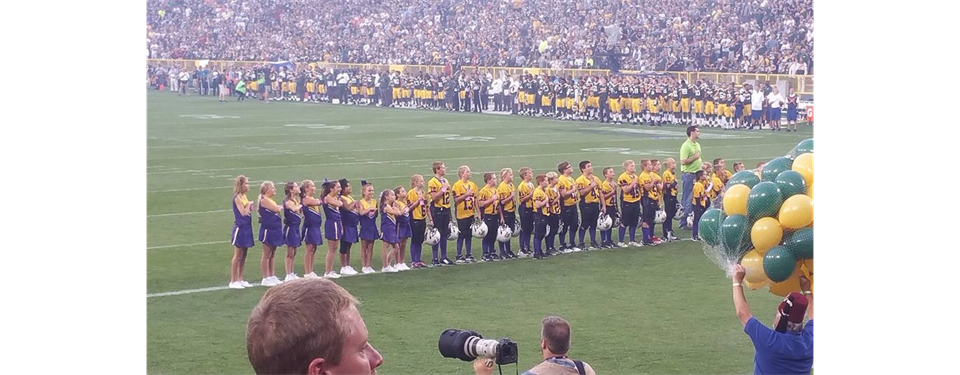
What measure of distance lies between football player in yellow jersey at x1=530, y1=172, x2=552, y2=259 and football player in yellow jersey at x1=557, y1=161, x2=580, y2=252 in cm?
28

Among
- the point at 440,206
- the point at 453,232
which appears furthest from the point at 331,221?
the point at 453,232

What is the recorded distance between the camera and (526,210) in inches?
532

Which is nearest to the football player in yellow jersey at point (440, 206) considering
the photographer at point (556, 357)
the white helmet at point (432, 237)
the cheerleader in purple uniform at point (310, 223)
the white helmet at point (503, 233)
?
the white helmet at point (432, 237)

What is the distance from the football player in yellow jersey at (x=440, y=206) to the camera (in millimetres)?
12984

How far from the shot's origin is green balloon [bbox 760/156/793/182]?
19.6 feet

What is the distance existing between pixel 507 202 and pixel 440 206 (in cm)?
77

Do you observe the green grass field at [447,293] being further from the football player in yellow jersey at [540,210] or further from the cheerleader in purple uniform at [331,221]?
the cheerleader in purple uniform at [331,221]

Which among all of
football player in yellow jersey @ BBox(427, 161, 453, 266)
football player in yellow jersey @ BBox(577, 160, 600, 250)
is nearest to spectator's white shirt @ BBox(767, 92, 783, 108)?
football player in yellow jersey @ BBox(577, 160, 600, 250)

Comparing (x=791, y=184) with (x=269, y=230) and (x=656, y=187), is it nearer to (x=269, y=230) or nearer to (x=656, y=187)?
(x=269, y=230)

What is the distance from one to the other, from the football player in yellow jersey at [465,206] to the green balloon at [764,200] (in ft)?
24.2

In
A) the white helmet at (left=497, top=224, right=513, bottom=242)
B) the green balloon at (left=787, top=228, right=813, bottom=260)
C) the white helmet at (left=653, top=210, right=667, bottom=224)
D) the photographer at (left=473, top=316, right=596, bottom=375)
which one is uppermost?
the green balloon at (left=787, top=228, right=813, bottom=260)

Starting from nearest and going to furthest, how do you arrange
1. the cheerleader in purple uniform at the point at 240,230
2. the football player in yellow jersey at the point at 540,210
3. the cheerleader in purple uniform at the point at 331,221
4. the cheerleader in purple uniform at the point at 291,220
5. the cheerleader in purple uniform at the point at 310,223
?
the cheerleader in purple uniform at the point at 240,230
the cheerleader in purple uniform at the point at 291,220
the cheerleader in purple uniform at the point at 310,223
the cheerleader in purple uniform at the point at 331,221
the football player in yellow jersey at the point at 540,210

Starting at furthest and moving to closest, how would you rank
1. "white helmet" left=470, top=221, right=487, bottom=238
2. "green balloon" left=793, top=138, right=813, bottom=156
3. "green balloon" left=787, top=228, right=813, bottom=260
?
1. "white helmet" left=470, top=221, right=487, bottom=238
2. "green balloon" left=793, top=138, right=813, bottom=156
3. "green balloon" left=787, top=228, right=813, bottom=260

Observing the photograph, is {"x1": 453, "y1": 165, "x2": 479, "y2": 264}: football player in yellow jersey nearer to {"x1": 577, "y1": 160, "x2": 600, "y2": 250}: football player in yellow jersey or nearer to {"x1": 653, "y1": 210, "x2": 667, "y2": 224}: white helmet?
{"x1": 577, "y1": 160, "x2": 600, "y2": 250}: football player in yellow jersey
